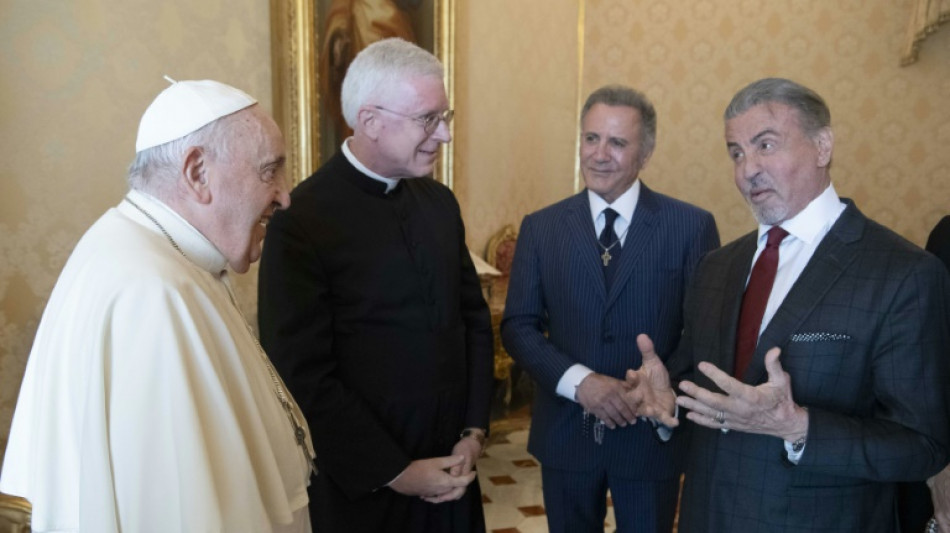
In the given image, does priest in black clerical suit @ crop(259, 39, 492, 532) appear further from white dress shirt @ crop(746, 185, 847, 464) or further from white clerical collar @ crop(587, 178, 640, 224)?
white dress shirt @ crop(746, 185, 847, 464)

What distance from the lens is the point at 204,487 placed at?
4.20 feet

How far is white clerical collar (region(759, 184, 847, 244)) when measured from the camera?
1.89 metres

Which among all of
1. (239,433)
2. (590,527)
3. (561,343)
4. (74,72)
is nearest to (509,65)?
(74,72)

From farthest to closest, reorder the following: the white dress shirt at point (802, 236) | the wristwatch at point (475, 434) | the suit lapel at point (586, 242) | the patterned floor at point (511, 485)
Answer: the patterned floor at point (511, 485) < the suit lapel at point (586, 242) < the wristwatch at point (475, 434) < the white dress shirt at point (802, 236)

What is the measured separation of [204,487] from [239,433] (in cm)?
12

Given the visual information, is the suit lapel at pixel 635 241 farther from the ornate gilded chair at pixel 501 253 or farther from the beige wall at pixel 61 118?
the ornate gilded chair at pixel 501 253

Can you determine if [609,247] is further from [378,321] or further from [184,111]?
[184,111]

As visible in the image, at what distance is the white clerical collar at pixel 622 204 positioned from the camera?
2.66 meters

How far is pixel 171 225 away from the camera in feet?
4.85

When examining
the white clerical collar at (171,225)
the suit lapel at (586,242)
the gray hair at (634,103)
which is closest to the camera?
the white clerical collar at (171,225)

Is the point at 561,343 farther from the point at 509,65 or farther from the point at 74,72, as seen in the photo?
the point at 509,65

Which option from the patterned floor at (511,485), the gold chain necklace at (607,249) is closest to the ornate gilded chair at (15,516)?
the gold chain necklace at (607,249)

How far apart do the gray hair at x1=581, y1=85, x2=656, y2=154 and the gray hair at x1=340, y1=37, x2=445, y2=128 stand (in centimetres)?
73

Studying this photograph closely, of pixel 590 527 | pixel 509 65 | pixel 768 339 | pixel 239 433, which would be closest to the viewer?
pixel 239 433
